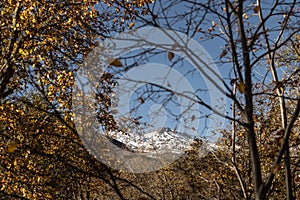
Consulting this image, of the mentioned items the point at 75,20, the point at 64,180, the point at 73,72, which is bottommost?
the point at 64,180

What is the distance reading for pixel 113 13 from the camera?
6.33 meters

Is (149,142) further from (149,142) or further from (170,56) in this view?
(170,56)

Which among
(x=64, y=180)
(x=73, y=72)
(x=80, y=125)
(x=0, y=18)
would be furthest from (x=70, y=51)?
(x=64, y=180)

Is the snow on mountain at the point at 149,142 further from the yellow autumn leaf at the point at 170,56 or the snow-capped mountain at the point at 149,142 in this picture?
the yellow autumn leaf at the point at 170,56

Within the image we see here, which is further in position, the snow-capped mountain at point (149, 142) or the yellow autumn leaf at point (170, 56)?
the snow-capped mountain at point (149, 142)

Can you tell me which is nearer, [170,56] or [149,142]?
[170,56]

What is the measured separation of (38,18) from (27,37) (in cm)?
37

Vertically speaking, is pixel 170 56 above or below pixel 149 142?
below

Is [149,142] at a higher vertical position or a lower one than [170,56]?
higher

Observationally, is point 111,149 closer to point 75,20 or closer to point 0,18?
point 75,20

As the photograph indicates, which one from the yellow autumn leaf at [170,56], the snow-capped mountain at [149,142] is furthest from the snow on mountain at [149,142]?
the yellow autumn leaf at [170,56]

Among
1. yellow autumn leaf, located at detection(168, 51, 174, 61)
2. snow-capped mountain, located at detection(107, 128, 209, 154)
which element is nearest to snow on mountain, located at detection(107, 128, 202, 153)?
snow-capped mountain, located at detection(107, 128, 209, 154)

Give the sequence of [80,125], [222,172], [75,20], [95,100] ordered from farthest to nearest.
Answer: [222,172] → [75,20] → [95,100] → [80,125]

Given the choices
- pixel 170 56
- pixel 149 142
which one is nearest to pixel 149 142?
pixel 149 142
